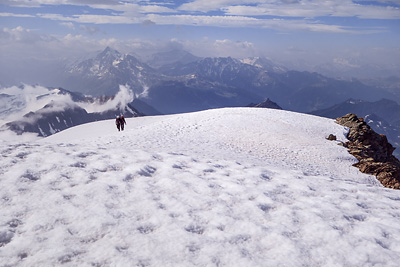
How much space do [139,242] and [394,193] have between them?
1050cm

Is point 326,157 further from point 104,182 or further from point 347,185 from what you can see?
point 104,182

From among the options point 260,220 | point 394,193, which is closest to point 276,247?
→ point 260,220

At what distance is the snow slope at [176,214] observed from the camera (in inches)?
233

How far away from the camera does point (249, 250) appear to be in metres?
6.25

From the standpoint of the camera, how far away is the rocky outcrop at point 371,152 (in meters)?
17.1

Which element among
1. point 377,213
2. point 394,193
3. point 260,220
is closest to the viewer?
point 260,220

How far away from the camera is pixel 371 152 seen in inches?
1014

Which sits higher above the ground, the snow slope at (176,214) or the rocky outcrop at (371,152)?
the snow slope at (176,214)

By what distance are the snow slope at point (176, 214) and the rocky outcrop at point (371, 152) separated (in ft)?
25.1

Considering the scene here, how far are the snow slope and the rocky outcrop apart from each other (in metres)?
7.65

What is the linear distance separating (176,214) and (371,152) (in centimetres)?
2537

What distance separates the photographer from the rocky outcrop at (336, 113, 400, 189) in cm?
1706

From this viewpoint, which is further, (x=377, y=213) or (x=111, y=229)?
(x=377, y=213)

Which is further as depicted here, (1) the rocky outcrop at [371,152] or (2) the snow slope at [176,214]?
(1) the rocky outcrop at [371,152]
